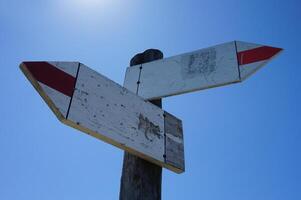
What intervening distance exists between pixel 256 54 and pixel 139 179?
1.06 meters

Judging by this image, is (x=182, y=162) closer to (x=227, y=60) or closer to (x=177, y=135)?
(x=177, y=135)

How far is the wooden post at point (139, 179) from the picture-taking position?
1.56 m

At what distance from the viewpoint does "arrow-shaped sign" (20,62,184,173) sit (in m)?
1.31

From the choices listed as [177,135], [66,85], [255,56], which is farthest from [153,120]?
[255,56]

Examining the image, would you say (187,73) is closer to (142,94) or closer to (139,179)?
(142,94)

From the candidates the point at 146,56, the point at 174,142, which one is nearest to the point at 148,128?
the point at 174,142

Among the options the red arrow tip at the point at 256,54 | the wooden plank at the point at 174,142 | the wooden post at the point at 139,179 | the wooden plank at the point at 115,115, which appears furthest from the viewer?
the red arrow tip at the point at 256,54

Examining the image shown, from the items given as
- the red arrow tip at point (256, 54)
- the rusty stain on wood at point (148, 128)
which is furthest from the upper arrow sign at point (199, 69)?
the rusty stain on wood at point (148, 128)

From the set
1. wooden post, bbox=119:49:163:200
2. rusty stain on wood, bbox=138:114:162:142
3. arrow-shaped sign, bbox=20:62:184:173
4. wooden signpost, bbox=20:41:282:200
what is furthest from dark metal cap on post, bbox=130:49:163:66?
wooden post, bbox=119:49:163:200

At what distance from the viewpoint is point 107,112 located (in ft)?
4.93

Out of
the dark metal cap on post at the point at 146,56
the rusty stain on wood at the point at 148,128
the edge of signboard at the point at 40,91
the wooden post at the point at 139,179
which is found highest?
the dark metal cap on post at the point at 146,56

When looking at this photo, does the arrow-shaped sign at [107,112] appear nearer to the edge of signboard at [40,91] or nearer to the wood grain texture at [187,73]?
the edge of signboard at [40,91]

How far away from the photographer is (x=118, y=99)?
63.2 inches

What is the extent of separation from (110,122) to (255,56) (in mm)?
1014
